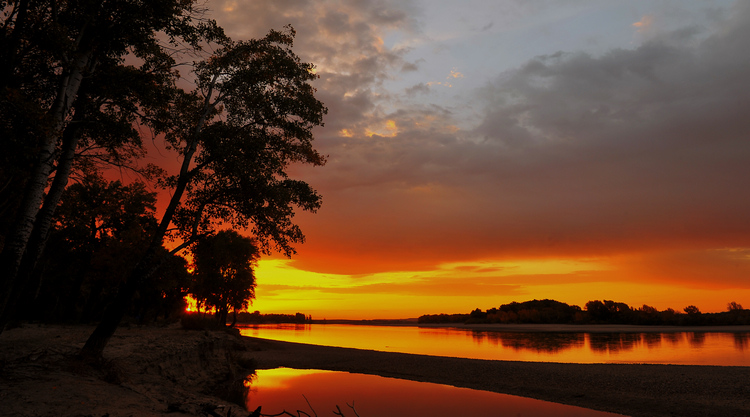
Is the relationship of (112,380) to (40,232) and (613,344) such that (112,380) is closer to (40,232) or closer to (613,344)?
(40,232)

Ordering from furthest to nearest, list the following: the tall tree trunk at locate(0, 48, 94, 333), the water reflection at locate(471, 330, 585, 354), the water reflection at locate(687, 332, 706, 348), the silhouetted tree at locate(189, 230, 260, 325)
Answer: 1. the silhouetted tree at locate(189, 230, 260, 325)
2. the water reflection at locate(687, 332, 706, 348)
3. the water reflection at locate(471, 330, 585, 354)
4. the tall tree trunk at locate(0, 48, 94, 333)

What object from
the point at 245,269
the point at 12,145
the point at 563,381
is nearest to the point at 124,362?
the point at 12,145

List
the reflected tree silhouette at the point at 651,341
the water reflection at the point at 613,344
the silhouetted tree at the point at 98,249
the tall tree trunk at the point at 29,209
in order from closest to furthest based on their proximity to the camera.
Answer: the tall tree trunk at the point at 29,209 → the silhouetted tree at the point at 98,249 → the water reflection at the point at 613,344 → the reflected tree silhouette at the point at 651,341

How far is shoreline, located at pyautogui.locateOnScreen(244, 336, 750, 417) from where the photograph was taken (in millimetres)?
19141

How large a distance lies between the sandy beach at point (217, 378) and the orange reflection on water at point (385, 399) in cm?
175

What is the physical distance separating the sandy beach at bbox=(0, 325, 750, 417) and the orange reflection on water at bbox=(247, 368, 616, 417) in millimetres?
1749

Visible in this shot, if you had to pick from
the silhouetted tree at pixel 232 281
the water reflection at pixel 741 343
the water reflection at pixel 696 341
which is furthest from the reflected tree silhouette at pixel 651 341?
the silhouetted tree at pixel 232 281

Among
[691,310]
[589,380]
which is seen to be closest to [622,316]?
[691,310]

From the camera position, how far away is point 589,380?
2481cm

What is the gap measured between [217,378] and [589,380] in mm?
23838

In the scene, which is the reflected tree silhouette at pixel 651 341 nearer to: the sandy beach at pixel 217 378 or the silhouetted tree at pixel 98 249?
the sandy beach at pixel 217 378

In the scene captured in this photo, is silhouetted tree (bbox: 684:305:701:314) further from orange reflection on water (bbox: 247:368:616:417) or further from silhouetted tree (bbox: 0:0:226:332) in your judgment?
silhouetted tree (bbox: 0:0:226:332)

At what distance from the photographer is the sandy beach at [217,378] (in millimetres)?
11562

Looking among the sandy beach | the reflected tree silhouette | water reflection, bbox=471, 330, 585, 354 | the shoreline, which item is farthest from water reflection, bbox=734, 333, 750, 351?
the sandy beach
